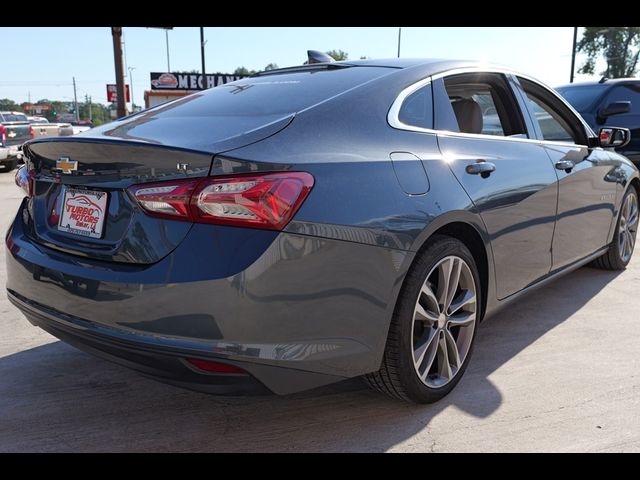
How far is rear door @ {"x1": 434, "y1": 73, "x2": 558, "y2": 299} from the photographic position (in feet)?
9.19

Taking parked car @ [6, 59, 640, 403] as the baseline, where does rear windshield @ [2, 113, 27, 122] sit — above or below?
below

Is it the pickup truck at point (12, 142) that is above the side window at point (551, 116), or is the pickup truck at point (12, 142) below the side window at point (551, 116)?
below

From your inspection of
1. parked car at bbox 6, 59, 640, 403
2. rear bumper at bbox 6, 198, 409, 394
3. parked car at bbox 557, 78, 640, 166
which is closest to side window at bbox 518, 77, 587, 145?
parked car at bbox 6, 59, 640, 403

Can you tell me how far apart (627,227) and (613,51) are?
2653 inches

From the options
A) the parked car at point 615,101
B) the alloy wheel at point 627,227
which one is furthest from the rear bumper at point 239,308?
the parked car at point 615,101

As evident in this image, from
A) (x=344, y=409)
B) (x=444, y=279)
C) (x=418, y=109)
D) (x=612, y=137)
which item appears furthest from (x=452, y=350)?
(x=612, y=137)

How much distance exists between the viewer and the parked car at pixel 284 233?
6.46ft

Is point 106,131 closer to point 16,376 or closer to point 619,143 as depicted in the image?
point 16,376

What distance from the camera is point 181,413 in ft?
8.55

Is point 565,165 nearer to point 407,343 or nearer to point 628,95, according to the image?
point 407,343

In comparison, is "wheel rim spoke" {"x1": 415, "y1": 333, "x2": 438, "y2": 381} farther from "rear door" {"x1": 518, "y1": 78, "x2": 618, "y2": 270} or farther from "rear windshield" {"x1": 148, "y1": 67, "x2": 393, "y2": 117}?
"rear door" {"x1": 518, "y1": 78, "x2": 618, "y2": 270}

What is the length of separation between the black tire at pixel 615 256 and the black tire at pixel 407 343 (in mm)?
2711

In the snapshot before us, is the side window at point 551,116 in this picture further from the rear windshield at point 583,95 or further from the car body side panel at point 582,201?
the rear windshield at point 583,95

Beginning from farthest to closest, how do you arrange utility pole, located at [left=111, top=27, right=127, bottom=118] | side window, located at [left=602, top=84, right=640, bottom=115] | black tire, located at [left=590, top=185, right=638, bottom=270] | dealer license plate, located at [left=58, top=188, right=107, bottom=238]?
utility pole, located at [left=111, top=27, right=127, bottom=118] → side window, located at [left=602, top=84, right=640, bottom=115] → black tire, located at [left=590, top=185, right=638, bottom=270] → dealer license plate, located at [left=58, top=188, right=107, bottom=238]
